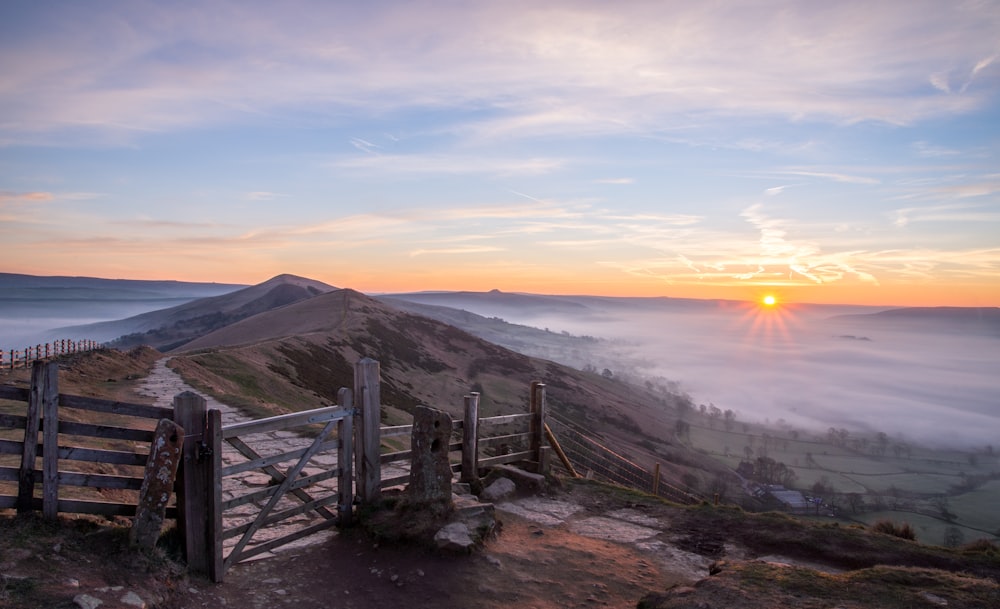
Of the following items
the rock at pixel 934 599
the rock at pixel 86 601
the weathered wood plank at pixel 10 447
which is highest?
the weathered wood plank at pixel 10 447

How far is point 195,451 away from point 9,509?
2.00 meters

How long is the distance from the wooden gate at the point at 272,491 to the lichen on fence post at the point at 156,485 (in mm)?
468

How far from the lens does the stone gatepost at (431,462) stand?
27.9ft

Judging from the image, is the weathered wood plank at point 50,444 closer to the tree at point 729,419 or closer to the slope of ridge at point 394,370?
the slope of ridge at point 394,370

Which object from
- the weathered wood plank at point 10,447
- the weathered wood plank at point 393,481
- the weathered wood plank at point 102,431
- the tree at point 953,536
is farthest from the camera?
the tree at point 953,536

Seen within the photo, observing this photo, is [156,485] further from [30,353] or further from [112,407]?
[30,353]

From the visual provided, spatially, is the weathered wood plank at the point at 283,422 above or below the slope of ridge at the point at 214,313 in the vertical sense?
above

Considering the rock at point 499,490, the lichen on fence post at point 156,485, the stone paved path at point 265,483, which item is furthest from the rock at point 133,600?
the rock at point 499,490

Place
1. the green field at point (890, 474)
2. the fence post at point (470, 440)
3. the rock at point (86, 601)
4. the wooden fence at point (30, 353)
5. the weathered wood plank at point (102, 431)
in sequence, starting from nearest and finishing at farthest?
the rock at point (86, 601) < the weathered wood plank at point (102, 431) < the fence post at point (470, 440) < the wooden fence at point (30, 353) < the green field at point (890, 474)

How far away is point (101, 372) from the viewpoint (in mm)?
24906

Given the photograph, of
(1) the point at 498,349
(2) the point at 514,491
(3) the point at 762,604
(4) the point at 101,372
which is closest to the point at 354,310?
(1) the point at 498,349

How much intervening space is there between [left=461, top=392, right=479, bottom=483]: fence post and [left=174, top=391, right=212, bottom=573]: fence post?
15.9ft

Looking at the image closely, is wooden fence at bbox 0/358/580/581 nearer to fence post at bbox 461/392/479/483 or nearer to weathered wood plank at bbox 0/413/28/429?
weathered wood plank at bbox 0/413/28/429

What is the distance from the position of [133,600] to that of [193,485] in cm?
138
